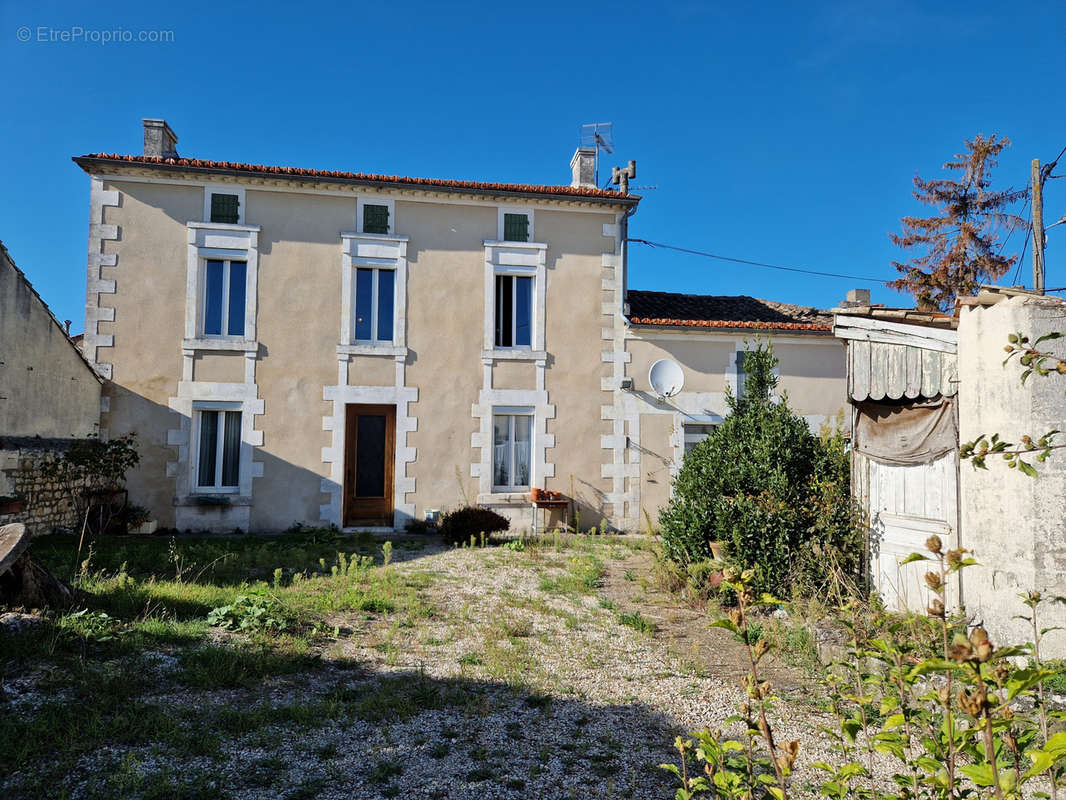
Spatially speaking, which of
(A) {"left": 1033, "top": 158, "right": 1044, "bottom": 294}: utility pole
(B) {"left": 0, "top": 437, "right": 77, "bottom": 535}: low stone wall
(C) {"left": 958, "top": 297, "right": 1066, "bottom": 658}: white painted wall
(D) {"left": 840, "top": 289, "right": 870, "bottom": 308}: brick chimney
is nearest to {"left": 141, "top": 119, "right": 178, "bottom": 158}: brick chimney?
(B) {"left": 0, "top": 437, "right": 77, "bottom": 535}: low stone wall

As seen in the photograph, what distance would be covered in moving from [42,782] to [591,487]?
9585 mm

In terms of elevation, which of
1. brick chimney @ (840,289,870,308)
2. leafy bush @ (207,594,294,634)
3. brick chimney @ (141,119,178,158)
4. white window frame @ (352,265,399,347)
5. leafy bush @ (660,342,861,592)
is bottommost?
leafy bush @ (207,594,294,634)

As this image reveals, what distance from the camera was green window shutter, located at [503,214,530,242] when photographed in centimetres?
1240

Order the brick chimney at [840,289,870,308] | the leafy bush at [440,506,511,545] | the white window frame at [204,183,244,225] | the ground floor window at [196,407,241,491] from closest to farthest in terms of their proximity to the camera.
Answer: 1. the leafy bush at [440,506,511,545]
2. the ground floor window at [196,407,241,491]
3. the white window frame at [204,183,244,225]
4. the brick chimney at [840,289,870,308]

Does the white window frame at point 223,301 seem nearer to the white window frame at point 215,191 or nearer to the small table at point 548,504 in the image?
the white window frame at point 215,191

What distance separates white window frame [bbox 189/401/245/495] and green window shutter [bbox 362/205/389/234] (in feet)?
12.5

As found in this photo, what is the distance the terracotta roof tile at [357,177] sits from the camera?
36.4ft

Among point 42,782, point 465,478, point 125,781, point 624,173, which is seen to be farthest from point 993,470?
point 624,173

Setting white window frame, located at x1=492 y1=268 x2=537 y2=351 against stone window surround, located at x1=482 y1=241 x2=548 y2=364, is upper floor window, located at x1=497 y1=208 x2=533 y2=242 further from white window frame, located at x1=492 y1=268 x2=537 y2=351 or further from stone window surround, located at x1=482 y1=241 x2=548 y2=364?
white window frame, located at x1=492 y1=268 x2=537 y2=351

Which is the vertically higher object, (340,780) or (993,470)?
(993,470)

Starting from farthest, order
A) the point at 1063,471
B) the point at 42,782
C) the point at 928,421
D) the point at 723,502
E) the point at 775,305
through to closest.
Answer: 1. the point at 775,305
2. the point at 723,502
3. the point at 928,421
4. the point at 1063,471
5. the point at 42,782

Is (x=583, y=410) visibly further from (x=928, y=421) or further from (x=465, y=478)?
(x=928, y=421)

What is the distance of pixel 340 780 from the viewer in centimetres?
338

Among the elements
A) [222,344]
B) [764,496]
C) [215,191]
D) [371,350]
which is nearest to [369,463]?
[371,350]
